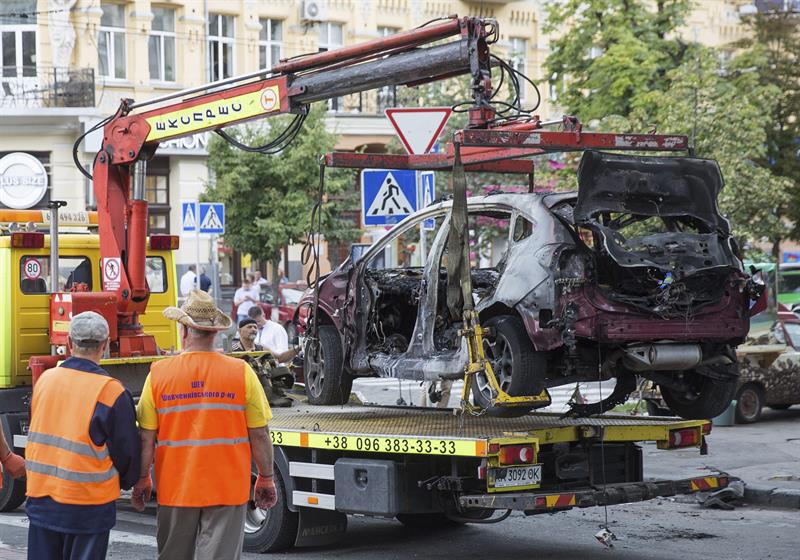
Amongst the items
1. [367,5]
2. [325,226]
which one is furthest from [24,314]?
[367,5]

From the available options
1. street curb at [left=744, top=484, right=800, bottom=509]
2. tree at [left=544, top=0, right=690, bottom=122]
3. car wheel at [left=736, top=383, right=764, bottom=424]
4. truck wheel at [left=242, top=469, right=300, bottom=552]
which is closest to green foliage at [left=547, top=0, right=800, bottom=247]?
tree at [left=544, top=0, right=690, bottom=122]

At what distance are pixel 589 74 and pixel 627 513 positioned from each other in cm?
2557

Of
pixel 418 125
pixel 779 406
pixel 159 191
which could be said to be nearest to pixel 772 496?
pixel 418 125

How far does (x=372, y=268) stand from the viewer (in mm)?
11508

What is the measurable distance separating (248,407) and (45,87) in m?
30.6

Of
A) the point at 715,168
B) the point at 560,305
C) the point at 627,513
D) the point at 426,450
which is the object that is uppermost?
the point at 715,168

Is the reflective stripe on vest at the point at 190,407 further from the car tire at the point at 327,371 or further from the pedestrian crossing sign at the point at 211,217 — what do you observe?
the pedestrian crossing sign at the point at 211,217

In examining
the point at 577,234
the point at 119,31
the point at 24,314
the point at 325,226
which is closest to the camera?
the point at 577,234

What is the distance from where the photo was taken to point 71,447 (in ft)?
21.3

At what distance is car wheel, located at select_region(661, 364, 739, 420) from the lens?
10.1m

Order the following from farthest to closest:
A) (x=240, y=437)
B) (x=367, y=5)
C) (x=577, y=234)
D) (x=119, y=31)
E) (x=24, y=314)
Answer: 1. (x=367, y=5)
2. (x=119, y=31)
3. (x=24, y=314)
4. (x=577, y=234)
5. (x=240, y=437)

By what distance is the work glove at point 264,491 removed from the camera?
6.99m

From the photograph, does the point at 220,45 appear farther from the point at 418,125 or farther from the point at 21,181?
the point at 418,125

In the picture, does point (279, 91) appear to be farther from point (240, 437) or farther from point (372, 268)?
point (240, 437)
